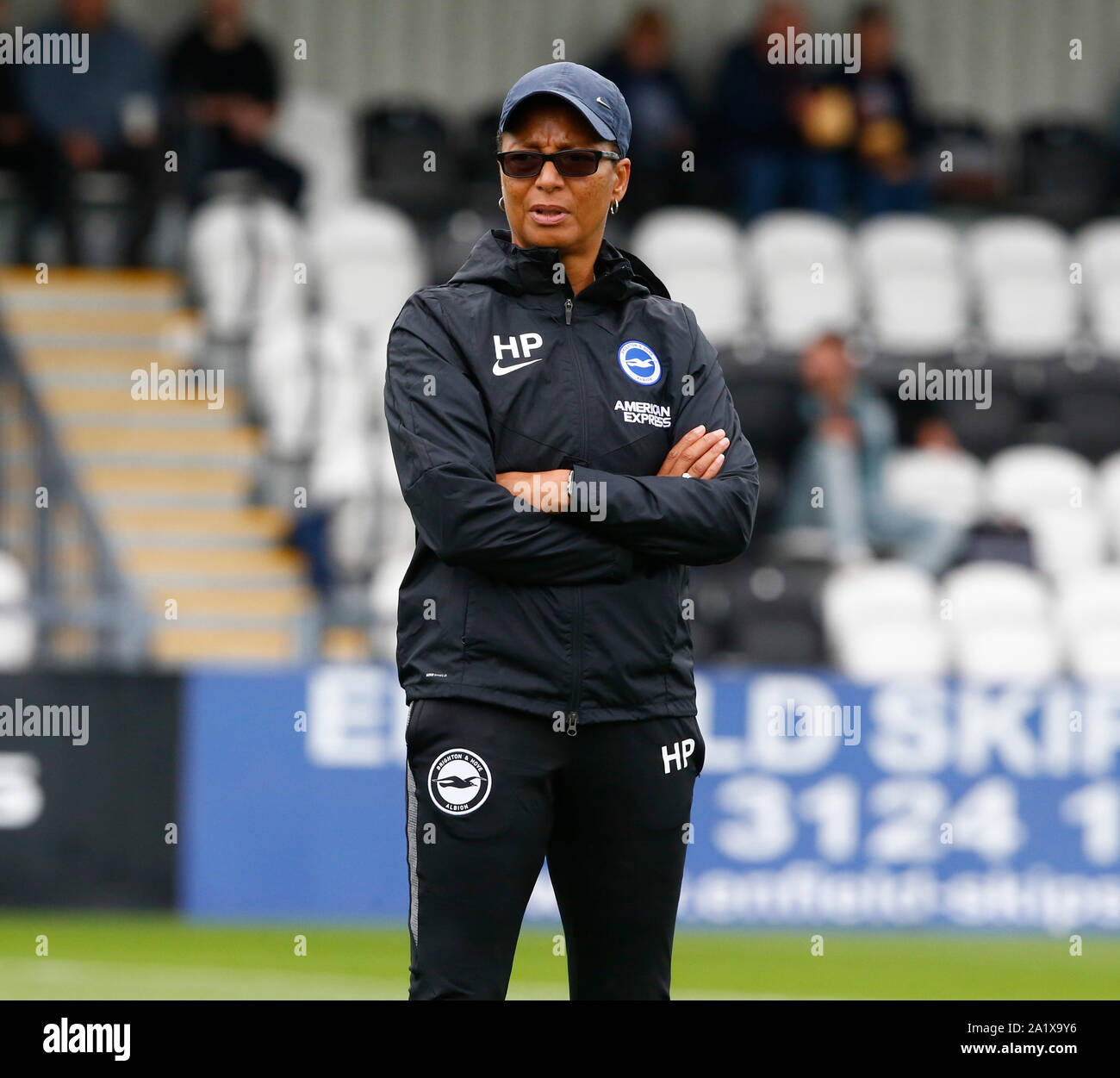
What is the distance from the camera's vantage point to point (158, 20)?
523 inches

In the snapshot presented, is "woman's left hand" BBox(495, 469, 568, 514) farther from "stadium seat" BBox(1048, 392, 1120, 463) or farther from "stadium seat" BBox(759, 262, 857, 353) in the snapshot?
"stadium seat" BBox(1048, 392, 1120, 463)

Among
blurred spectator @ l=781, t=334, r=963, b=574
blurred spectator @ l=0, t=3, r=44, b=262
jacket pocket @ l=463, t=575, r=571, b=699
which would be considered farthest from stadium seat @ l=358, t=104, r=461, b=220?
jacket pocket @ l=463, t=575, r=571, b=699

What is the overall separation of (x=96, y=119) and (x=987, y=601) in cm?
578

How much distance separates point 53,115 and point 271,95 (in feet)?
4.11

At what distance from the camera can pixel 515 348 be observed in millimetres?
3807

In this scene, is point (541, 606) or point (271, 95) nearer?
point (541, 606)

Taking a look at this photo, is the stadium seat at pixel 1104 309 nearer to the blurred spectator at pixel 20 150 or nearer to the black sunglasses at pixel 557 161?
the blurred spectator at pixel 20 150

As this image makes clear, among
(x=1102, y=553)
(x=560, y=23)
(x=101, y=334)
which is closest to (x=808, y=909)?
(x=1102, y=553)

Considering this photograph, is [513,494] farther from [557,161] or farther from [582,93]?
[582,93]

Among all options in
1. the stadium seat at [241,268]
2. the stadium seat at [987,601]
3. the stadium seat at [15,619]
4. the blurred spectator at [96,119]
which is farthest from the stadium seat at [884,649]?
the blurred spectator at [96,119]

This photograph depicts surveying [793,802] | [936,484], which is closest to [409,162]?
[936,484]

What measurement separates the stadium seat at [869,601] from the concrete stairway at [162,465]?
8.58 ft

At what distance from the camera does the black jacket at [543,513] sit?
366cm

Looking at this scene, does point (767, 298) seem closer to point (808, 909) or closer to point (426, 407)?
point (808, 909)
